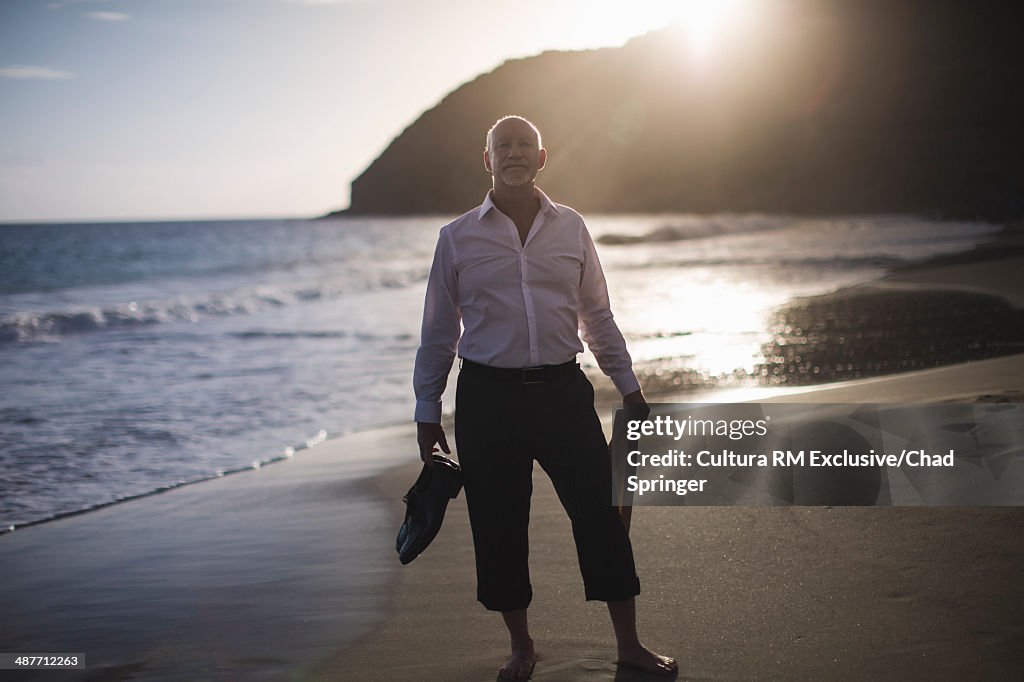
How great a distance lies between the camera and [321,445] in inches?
297

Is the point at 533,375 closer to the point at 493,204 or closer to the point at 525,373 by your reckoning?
the point at 525,373

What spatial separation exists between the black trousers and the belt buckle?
0.02 meters

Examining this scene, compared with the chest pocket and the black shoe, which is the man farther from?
the black shoe

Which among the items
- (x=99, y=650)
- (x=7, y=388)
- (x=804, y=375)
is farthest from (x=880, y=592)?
(x=7, y=388)

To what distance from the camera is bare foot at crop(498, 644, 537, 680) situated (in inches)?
126

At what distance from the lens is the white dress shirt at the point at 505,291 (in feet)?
10.1

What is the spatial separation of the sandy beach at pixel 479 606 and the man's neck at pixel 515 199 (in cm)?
157

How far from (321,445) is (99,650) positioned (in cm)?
386

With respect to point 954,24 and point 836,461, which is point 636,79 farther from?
point 836,461

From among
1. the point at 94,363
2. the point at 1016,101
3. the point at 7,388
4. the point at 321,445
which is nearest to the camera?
the point at 321,445

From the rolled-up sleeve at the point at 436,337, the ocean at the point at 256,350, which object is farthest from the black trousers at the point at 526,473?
the ocean at the point at 256,350

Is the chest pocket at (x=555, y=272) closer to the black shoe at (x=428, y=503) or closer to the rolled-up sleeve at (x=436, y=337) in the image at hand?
the rolled-up sleeve at (x=436, y=337)

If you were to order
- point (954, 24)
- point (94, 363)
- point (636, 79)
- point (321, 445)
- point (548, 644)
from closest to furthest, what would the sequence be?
point (548, 644) < point (321, 445) < point (94, 363) < point (954, 24) < point (636, 79)

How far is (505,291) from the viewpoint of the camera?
10.1ft
